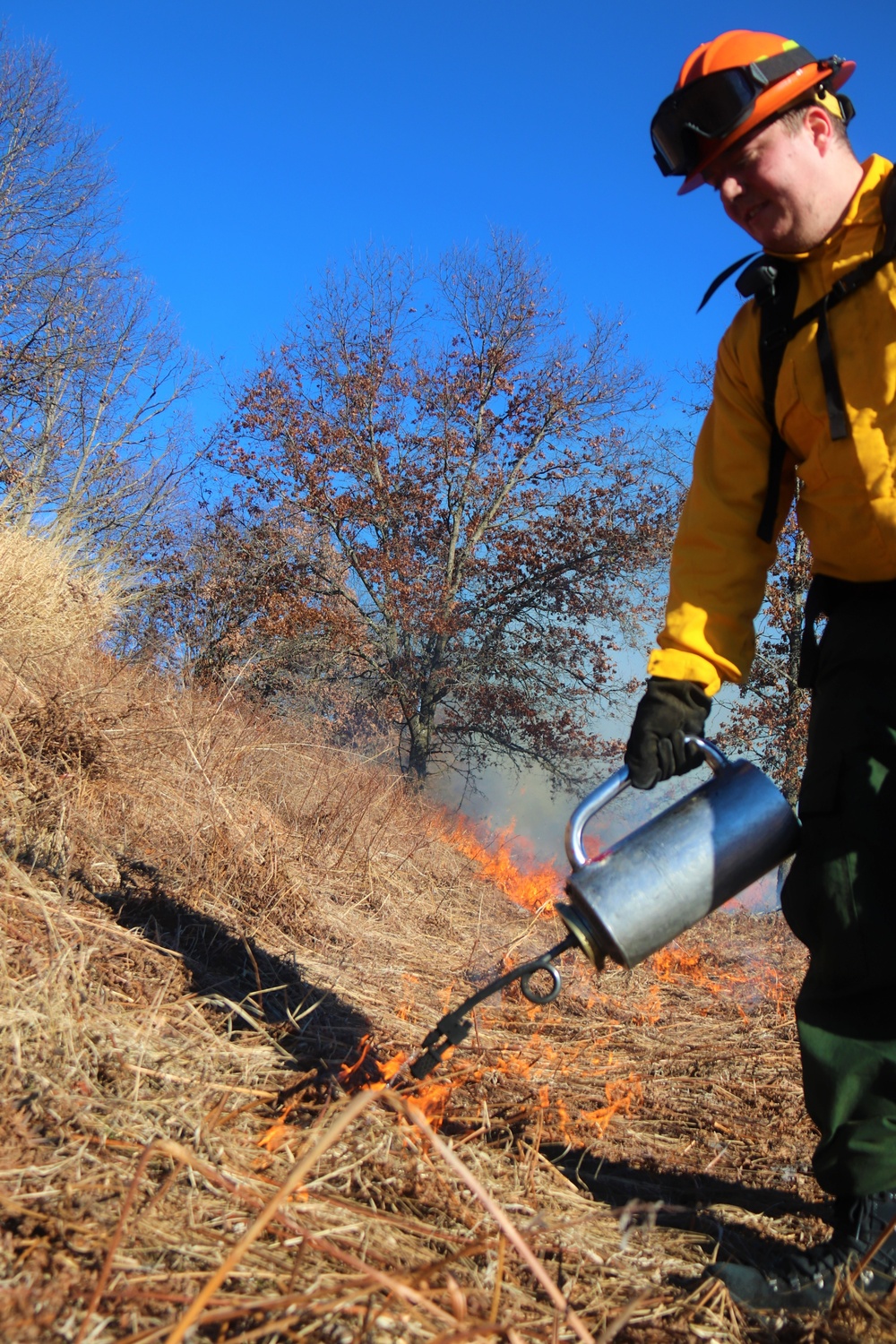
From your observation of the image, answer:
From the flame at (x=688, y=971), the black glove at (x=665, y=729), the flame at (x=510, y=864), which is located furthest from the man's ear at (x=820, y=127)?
the flame at (x=510, y=864)

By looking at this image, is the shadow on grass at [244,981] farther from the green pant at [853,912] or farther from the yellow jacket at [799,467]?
the yellow jacket at [799,467]

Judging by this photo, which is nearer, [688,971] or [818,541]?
[818,541]

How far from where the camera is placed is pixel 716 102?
1864mm

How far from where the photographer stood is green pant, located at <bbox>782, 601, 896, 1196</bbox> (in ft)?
5.39

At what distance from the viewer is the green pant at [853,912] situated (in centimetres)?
164

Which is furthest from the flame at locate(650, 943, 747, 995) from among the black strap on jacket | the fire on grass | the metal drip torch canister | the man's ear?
the man's ear

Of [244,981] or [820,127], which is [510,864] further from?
[820,127]

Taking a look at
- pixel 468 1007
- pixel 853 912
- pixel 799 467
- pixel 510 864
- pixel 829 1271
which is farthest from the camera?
pixel 510 864

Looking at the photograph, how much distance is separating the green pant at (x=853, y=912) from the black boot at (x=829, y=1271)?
4 centimetres

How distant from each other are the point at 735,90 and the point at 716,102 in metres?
0.04

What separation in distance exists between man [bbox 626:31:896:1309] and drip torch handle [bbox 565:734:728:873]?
30mm

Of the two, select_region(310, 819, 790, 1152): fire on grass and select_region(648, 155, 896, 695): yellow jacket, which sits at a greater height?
select_region(648, 155, 896, 695): yellow jacket

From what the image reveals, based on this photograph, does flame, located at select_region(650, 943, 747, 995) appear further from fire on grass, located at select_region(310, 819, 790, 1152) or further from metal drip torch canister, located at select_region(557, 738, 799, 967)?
metal drip torch canister, located at select_region(557, 738, 799, 967)

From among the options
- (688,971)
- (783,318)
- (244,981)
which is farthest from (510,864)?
(783,318)
